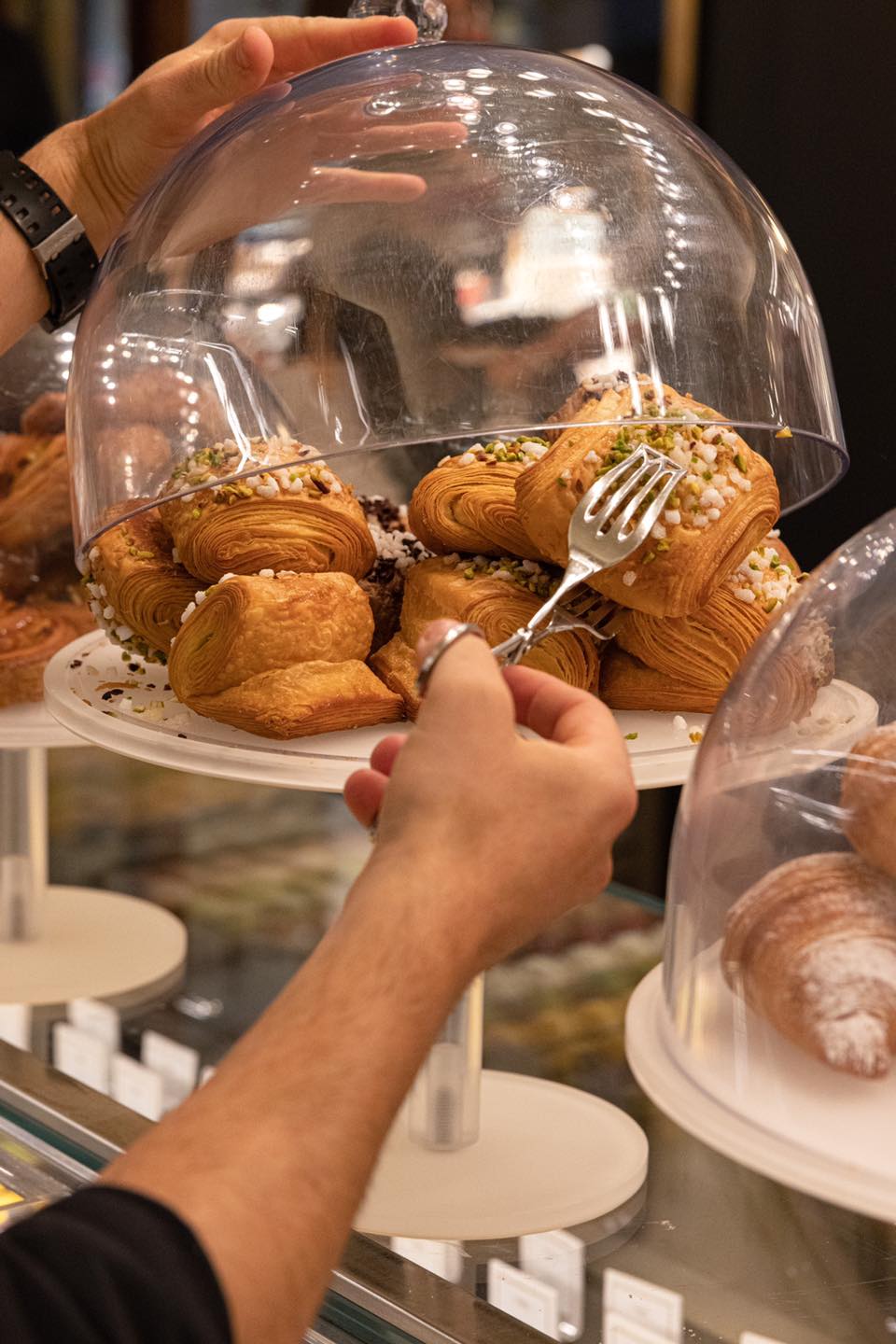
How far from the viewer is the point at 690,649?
1.19 meters

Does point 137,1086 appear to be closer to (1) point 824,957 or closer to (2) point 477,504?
(2) point 477,504

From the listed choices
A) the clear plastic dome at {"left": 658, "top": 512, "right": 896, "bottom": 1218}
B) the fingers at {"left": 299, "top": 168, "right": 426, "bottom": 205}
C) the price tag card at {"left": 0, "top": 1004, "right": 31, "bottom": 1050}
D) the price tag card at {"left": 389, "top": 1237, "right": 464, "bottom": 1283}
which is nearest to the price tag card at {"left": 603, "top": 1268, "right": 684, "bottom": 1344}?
the price tag card at {"left": 389, "top": 1237, "right": 464, "bottom": 1283}

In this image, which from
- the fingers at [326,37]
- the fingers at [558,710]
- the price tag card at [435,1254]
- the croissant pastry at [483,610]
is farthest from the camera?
the fingers at [326,37]

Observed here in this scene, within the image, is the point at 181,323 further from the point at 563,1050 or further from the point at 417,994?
the point at 563,1050

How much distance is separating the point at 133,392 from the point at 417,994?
61cm

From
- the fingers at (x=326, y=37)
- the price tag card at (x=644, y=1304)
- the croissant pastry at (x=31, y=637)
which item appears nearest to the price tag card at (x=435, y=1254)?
the price tag card at (x=644, y=1304)

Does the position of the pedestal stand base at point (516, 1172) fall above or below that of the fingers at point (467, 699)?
below

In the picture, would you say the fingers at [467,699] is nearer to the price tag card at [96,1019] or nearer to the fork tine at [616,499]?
the fork tine at [616,499]

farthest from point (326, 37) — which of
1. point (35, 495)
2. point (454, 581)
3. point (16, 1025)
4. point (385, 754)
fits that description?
point (16, 1025)

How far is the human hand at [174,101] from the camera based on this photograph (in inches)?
50.6

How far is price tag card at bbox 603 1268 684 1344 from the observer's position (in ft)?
3.22

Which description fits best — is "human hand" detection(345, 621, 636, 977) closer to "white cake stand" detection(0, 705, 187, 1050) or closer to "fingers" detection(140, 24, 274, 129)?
"fingers" detection(140, 24, 274, 129)

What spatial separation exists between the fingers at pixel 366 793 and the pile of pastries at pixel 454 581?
29cm

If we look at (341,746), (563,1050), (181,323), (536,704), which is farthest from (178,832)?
(536,704)
